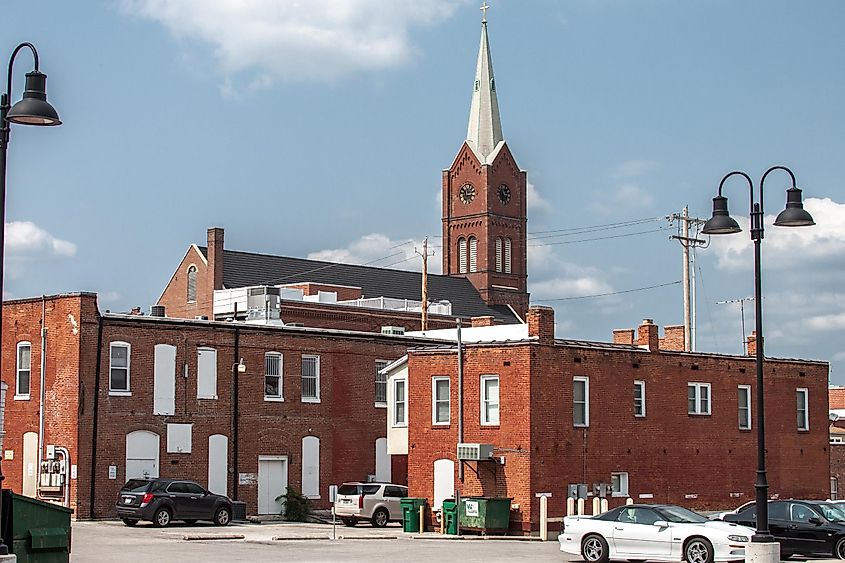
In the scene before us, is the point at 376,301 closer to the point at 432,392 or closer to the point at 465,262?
the point at 465,262

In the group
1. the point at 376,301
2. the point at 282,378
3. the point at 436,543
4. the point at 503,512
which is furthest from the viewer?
the point at 376,301

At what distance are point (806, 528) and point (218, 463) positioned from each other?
2343 centimetres

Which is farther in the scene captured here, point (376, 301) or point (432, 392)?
point (376, 301)

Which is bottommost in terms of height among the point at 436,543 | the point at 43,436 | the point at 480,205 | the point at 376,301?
the point at 436,543

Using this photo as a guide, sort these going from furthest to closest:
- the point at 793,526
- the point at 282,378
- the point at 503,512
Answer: the point at 282,378 < the point at 503,512 < the point at 793,526

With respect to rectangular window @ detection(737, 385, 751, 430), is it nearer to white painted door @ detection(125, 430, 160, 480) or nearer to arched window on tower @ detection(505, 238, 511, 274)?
white painted door @ detection(125, 430, 160, 480)

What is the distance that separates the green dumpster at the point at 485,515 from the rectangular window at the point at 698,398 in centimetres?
968

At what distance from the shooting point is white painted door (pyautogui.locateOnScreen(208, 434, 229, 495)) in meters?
48.1

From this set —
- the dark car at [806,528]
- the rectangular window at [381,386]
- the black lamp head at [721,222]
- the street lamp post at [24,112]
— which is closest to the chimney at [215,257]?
the rectangular window at [381,386]

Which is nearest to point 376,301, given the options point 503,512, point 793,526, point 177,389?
point 177,389

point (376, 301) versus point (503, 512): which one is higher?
point (376, 301)

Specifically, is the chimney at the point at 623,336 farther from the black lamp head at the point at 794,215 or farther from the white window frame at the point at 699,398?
the black lamp head at the point at 794,215

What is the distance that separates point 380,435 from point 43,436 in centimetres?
1409

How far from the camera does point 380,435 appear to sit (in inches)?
2117
